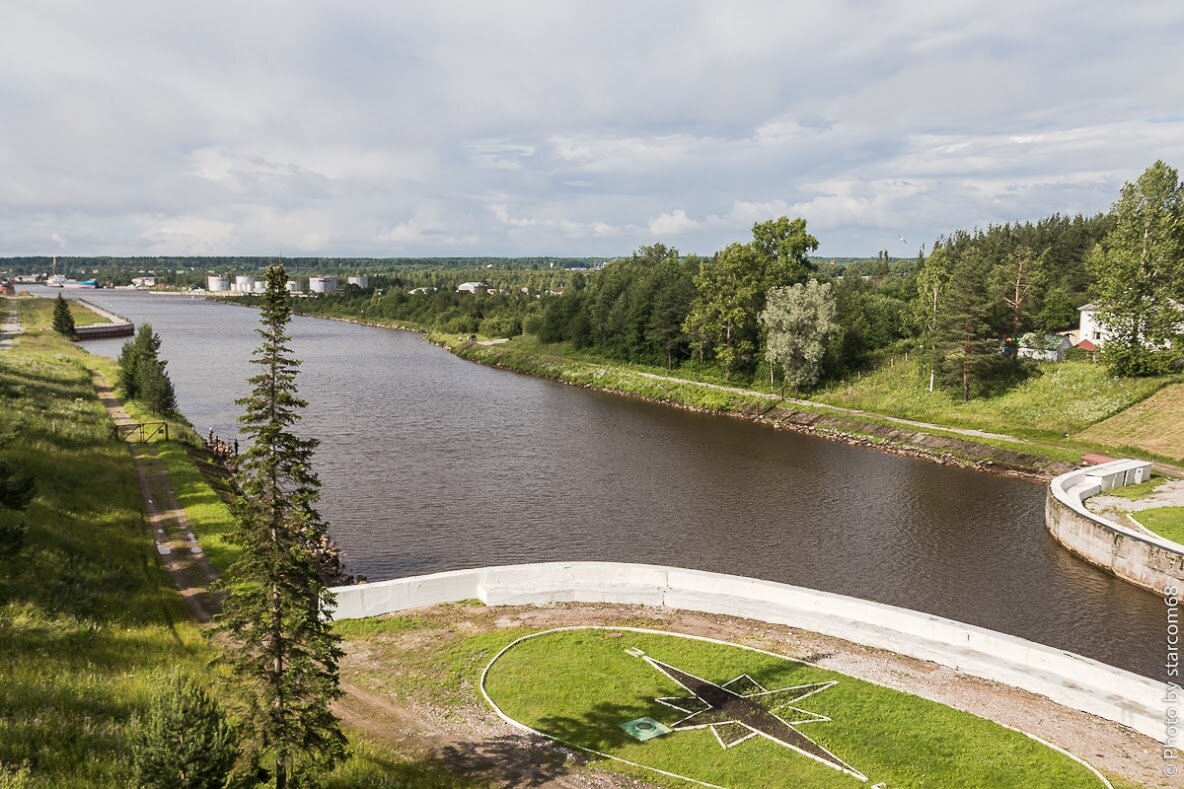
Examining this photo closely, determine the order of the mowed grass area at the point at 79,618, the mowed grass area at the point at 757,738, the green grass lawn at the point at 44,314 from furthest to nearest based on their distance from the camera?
1. the green grass lawn at the point at 44,314
2. the mowed grass area at the point at 757,738
3. the mowed grass area at the point at 79,618

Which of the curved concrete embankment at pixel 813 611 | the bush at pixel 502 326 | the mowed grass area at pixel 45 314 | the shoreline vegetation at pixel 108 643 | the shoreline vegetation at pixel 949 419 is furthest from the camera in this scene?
the mowed grass area at pixel 45 314

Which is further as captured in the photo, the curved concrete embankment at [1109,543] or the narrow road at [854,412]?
the narrow road at [854,412]

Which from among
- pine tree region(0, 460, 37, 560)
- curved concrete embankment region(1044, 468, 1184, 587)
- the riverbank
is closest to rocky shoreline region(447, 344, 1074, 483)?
the riverbank

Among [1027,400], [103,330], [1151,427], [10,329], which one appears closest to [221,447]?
[1027,400]

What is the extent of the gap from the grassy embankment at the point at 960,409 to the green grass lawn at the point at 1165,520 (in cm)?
1300

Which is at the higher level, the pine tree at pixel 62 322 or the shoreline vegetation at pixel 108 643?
the pine tree at pixel 62 322

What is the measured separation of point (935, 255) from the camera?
267 feet

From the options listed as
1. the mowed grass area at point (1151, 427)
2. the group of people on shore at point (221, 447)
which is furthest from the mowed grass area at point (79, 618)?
the mowed grass area at point (1151, 427)

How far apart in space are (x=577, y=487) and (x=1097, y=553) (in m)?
26.5

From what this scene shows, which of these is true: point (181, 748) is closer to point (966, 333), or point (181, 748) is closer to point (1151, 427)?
point (1151, 427)

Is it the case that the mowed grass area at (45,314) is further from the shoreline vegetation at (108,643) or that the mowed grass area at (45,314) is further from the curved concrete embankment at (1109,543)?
the curved concrete embankment at (1109,543)

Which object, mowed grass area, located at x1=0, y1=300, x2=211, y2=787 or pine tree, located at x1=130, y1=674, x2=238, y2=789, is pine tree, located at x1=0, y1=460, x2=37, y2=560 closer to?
mowed grass area, located at x1=0, y1=300, x2=211, y2=787

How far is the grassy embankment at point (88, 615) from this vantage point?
49.4 feet

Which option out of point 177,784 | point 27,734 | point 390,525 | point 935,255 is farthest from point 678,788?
point 935,255
